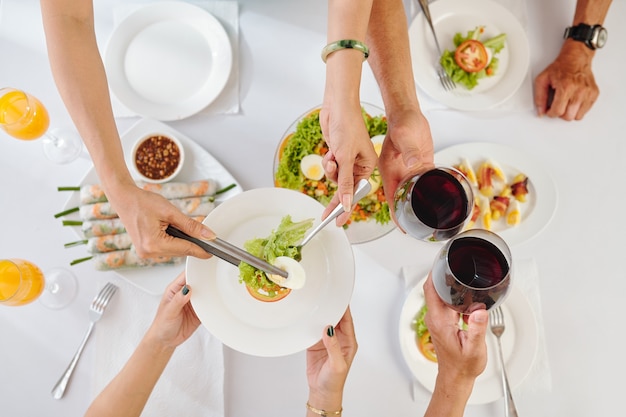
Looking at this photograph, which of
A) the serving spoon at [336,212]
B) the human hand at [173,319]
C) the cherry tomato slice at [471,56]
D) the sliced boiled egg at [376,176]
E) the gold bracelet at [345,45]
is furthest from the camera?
the cherry tomato slice at [471,56]

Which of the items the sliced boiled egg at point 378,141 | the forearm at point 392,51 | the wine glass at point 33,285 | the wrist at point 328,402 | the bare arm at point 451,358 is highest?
the forearm at point 392,51

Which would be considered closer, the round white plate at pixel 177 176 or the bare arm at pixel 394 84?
the bare arm at pixel 394 84

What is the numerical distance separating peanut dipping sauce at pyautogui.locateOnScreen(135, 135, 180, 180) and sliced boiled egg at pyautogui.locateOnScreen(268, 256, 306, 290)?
494 mm

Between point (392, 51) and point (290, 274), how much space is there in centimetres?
64

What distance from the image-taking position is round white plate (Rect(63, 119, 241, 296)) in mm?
1316

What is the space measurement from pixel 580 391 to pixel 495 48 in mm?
1022

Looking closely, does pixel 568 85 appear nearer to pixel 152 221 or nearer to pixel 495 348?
pixel 495 348

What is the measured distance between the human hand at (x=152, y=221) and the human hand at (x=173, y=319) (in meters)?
0.18

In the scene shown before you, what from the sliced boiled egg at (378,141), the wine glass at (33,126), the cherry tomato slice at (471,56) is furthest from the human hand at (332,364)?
the wine glass at (33,126)

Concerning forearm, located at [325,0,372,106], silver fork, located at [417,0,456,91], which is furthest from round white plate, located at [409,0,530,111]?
forearm, located at [325,0,372,106]

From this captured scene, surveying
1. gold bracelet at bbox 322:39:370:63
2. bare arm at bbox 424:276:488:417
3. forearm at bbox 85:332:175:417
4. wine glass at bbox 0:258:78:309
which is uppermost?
gold bracelet at bbox 322:39:370:63

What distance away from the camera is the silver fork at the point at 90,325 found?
1.30m

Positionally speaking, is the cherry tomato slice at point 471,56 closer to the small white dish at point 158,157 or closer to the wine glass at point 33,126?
the small white dish at point 158,157

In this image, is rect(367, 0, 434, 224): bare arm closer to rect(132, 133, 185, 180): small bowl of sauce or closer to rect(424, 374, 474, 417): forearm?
rect(424, 374, 474, 417): forearm
